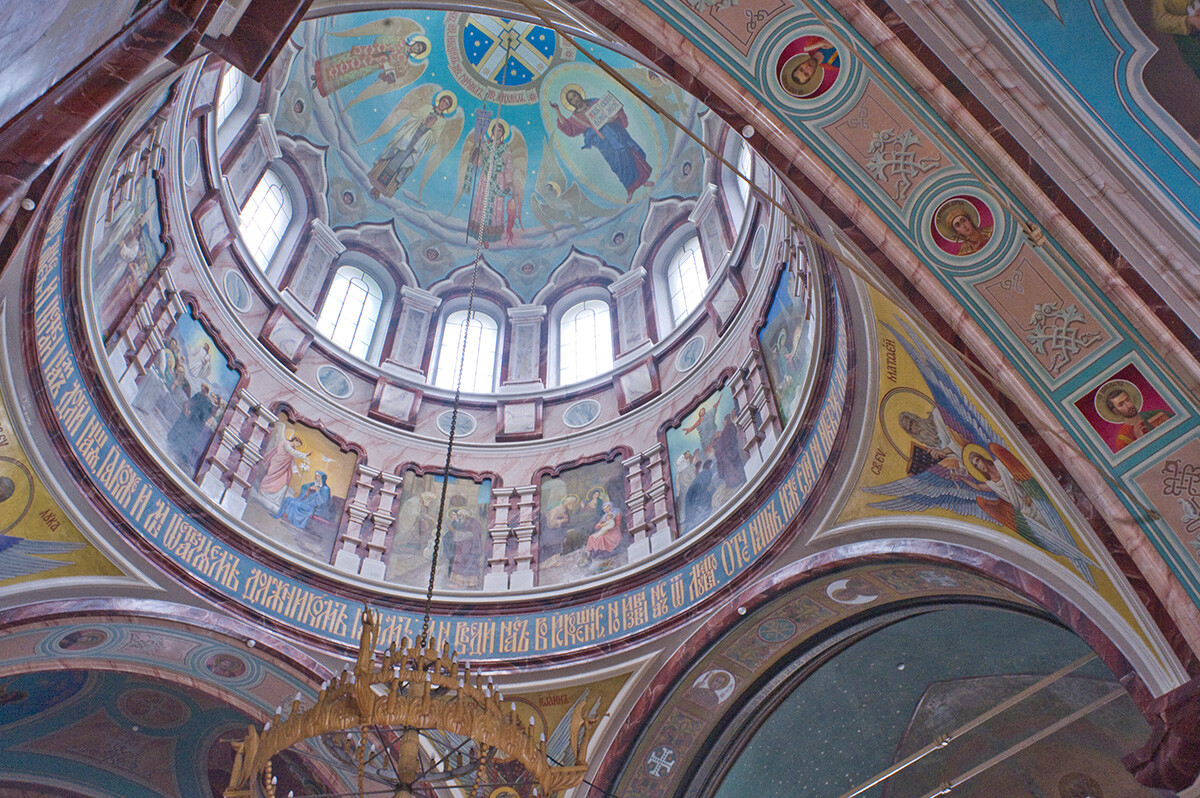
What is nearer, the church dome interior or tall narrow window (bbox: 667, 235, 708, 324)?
the church dome interior

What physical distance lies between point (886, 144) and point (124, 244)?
8.56 metres

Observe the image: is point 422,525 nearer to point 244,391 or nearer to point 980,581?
point 244,391

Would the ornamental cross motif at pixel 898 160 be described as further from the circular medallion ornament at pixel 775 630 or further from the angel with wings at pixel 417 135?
the angel with wings at pixel 417 135

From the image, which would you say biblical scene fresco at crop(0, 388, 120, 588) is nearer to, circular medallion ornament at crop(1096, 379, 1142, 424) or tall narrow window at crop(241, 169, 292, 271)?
tall narrow window at crop(241, 169, 292, 271)

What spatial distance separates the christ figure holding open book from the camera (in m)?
17.7

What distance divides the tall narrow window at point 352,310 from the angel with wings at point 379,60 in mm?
3220

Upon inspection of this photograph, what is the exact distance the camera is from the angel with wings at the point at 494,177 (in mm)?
18203

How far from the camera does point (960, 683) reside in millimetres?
11266

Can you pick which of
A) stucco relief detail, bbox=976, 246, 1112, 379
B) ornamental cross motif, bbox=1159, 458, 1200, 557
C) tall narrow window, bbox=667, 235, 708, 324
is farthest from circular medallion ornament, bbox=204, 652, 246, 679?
ornamental cross motif, bbox=1159, 458, 1200, 557

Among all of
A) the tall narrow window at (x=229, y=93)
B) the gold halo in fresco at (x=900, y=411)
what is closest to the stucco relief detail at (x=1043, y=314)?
the gold halo in fresco at (x=900, y=411)

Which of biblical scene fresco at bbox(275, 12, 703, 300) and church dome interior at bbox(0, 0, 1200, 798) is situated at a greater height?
biblical scene fresco at bbox(275, 12, 703, 300)

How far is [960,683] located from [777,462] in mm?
3251

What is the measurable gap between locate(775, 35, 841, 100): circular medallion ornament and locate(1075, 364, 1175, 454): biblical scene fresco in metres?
3.03

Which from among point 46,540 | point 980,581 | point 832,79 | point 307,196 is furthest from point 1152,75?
point 307,196
